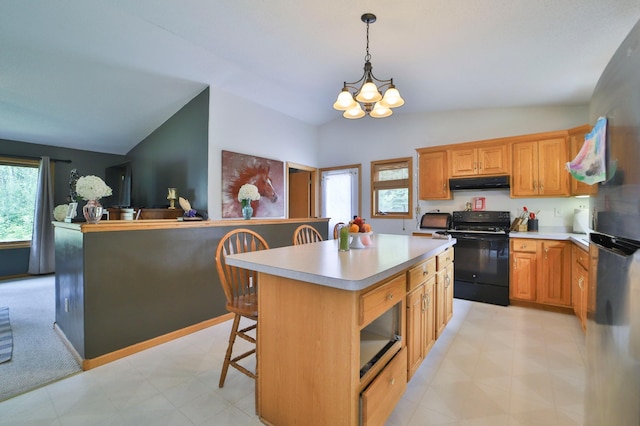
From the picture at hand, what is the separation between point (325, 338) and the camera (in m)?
1.27

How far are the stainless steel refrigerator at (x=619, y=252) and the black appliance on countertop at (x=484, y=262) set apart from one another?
270cm

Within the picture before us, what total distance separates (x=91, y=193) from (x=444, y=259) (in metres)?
2.86

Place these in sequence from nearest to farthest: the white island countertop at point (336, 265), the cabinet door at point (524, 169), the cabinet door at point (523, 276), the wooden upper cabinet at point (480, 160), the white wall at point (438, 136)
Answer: the white island countertop at point (336, 265) → the cabinet door at point (523, 276) → the cabinet door at point (524, 169) → the white wall at point (438, 136) → the wooden upper cabinet at point (480, 160)

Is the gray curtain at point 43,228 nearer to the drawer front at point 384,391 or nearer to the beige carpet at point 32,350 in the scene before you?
the beige carpet at point 32,350

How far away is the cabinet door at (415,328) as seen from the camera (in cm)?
174

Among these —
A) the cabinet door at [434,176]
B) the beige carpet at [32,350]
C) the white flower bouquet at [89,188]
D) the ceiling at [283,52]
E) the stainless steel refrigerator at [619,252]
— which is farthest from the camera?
the cabinet door at [434,176]

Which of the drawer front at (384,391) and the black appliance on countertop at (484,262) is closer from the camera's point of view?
the drawer front at (384,391)

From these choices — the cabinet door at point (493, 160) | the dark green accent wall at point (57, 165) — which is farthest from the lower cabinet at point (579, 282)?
the dark green accent wall at point (57, 165)

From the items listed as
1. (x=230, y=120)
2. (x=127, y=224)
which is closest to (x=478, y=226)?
(x=230, y=120)

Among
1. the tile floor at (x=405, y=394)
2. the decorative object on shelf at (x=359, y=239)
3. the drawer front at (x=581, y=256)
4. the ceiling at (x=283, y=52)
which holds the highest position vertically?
the ceiling at (x=283, y=52)

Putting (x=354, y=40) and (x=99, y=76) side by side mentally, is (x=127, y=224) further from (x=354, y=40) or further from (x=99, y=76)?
(x=354, y=40)

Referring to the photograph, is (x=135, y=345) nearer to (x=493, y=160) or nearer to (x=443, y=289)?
Answer: (x=443, y=289)

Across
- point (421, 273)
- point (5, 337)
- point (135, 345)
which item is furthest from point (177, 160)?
point (421, 273)

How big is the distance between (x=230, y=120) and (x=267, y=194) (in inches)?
50.6
